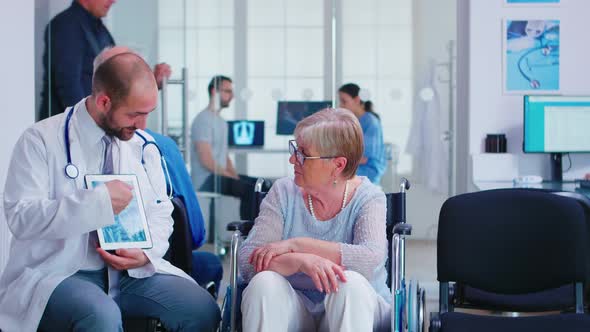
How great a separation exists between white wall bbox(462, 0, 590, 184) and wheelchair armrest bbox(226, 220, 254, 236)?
261 cm

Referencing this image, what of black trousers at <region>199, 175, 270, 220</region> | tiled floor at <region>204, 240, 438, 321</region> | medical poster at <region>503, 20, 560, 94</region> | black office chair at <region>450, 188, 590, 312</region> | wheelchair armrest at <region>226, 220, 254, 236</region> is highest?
medical poster at <region>503, 20, 560, 94</region>

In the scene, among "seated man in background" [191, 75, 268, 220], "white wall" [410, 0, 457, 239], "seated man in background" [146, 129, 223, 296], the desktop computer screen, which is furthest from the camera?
"seated man in background" [191, 75, 268, 220]

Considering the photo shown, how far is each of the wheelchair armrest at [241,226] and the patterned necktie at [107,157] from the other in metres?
0.46

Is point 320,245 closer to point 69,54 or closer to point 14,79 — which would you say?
point 14,79

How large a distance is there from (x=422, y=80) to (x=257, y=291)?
338cm

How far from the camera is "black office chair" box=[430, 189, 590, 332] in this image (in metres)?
3.02

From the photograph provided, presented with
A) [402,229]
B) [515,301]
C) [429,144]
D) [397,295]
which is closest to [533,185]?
[429,144]

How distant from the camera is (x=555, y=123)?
518 centimetres

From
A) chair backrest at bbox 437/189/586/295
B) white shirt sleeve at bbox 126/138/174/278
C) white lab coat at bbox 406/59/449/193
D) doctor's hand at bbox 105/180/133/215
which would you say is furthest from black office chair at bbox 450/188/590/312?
white lab coat at bbox 406/59/449/193

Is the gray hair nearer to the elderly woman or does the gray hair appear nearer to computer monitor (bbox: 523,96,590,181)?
the elderly woman

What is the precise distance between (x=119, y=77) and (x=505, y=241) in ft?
4.73

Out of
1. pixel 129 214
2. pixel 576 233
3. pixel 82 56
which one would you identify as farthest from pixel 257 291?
pixel 82 56

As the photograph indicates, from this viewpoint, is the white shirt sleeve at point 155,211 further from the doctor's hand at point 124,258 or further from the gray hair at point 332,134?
the gray hair at point 332,134

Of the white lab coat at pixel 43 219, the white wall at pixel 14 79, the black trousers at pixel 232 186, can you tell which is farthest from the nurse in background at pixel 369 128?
the white lab coat at pixel 43 219
